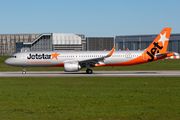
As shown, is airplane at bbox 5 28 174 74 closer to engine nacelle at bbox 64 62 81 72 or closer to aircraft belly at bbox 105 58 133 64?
aircraft belly at bbox 105 58 133 64

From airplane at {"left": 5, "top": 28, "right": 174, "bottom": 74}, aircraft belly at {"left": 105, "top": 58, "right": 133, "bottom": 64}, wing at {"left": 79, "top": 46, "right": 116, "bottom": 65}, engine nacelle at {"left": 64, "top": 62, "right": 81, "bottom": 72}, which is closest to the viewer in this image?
engine nacelle at {"left": 64, "top": 62, "right": 81, "bottom": 72}

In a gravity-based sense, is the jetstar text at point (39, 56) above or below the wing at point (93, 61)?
above
